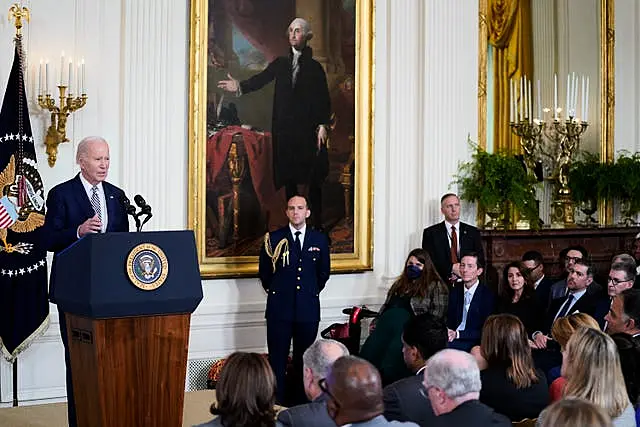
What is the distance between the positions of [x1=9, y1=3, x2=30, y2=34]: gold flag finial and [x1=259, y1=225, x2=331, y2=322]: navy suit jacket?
2.56m

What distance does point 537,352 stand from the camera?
6.98 m

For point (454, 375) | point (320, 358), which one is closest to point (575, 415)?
point (454, 375)

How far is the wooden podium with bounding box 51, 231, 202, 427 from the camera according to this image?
460 cm

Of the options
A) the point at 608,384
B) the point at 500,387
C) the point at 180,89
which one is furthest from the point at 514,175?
the point at 608,384

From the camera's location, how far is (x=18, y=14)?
286 inches

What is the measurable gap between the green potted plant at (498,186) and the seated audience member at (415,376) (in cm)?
495

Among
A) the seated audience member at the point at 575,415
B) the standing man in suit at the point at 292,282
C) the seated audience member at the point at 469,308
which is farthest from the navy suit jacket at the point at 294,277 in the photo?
the seated audience member at the point at 575,415

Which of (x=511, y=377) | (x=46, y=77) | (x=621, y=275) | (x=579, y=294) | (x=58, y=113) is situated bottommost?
(x=511, y=377)

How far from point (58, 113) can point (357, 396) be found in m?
4.87

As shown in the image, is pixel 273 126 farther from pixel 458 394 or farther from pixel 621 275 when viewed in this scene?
pixel 458 394

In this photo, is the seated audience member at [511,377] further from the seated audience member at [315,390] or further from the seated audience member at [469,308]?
the seated audience member at [469,308]

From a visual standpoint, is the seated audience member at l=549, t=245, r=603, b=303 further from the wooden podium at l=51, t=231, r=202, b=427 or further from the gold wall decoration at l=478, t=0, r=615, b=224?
the wooden podium at l=51, t=231, r=202, b=427

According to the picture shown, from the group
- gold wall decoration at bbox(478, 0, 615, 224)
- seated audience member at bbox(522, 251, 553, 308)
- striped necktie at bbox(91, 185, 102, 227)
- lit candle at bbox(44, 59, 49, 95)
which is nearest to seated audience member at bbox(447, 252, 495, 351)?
seated audience member at bbox(522, 251, 553, 308)

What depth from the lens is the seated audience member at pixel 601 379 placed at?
386 cm
